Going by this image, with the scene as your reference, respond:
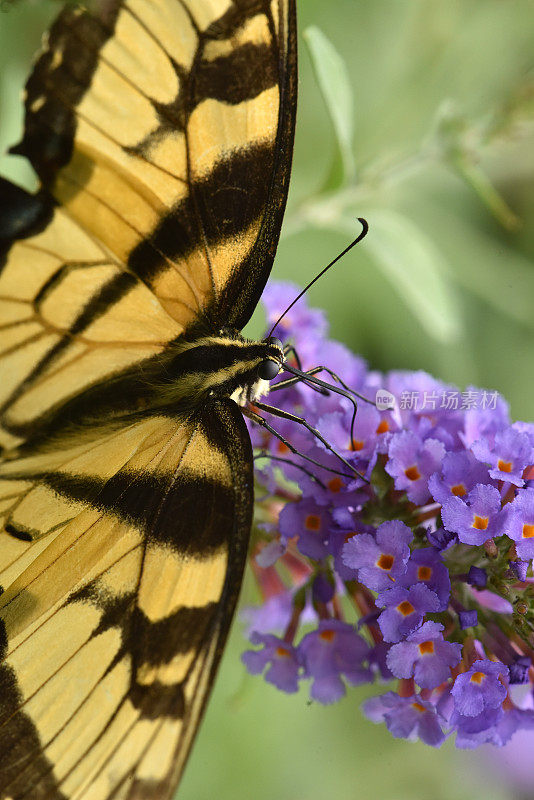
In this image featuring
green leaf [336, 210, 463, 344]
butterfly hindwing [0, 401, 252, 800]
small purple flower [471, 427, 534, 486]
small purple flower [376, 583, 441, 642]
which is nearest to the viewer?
butterfly hindwing [0, 401, 252, 800]

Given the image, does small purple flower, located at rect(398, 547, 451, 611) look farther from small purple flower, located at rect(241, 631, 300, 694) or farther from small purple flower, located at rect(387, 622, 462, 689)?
small purple flower, located at rect(241, 631, 300, 694)

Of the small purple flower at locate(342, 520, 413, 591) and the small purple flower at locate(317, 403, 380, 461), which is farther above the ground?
the small purple flower at locate(317, 403, 380, 461)

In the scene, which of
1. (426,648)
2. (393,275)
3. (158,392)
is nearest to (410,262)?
(393,275)

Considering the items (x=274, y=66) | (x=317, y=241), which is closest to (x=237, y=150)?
(x=274, y=66)

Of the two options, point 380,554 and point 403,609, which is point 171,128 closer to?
point 380,554

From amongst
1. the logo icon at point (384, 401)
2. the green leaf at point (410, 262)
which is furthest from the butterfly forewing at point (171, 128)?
the green leaf at point (410, 262)

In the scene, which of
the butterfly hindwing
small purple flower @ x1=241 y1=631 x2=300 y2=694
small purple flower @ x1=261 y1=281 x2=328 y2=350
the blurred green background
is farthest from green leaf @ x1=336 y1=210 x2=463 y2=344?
small purple flower @ x1=241 y1=631 x2=300 y2=694
